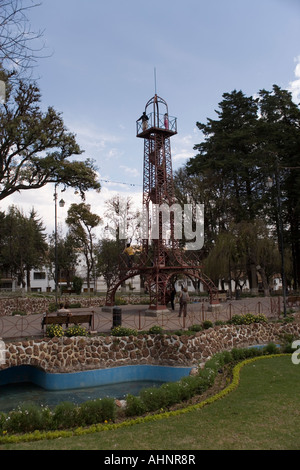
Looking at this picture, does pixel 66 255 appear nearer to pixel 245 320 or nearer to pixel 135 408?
pixel 245 320

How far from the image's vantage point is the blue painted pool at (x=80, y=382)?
1307cm

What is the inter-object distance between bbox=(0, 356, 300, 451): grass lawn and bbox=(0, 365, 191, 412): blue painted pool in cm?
479

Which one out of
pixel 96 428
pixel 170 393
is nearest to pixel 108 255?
pixel 170 393

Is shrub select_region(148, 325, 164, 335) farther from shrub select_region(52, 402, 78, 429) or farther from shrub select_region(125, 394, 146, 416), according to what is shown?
A: shrub select_region(52, 402, 78, 429)

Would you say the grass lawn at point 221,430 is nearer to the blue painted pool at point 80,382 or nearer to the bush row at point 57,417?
the bush row at point 57,417

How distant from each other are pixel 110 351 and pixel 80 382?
158 cm

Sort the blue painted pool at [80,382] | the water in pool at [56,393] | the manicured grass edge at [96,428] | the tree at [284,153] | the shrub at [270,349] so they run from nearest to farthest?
the manicured grass edge at [96,428], the water in pool at [56,393], the blue painted pool at [80,382], the shrub at [270,349], the tree at [284,153]

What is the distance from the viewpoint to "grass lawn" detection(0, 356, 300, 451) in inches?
262

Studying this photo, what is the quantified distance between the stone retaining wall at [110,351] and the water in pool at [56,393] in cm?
84

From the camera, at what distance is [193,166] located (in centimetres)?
4316

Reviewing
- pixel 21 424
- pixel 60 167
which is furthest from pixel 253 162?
pixel 21 424

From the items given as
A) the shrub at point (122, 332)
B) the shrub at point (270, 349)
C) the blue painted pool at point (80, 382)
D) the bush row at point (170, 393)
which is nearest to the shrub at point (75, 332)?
the shrub at point (122, 332)

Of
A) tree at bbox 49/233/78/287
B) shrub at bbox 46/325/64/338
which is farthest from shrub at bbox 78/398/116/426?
tree at bbox 49/233/78/287
